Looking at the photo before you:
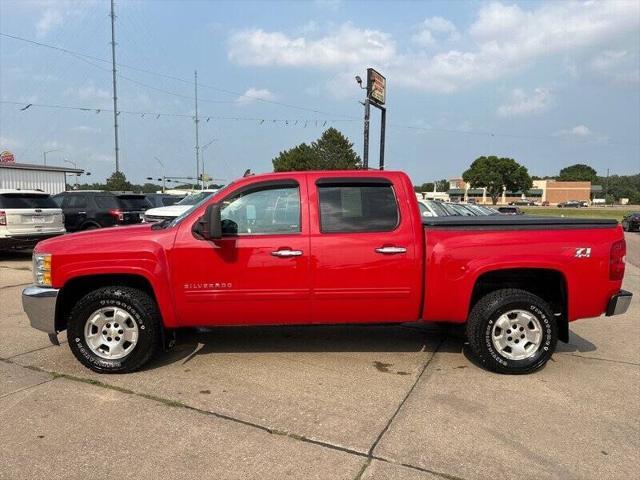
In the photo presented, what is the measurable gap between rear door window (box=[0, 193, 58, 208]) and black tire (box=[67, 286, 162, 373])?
28.1ft

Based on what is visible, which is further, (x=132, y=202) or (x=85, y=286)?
(x=132, y=202)

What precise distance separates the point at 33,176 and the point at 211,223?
26572 mm

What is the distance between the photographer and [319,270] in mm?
4449

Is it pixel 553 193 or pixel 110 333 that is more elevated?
pixel 553 193

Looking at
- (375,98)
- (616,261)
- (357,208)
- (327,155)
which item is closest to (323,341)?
(357,208)

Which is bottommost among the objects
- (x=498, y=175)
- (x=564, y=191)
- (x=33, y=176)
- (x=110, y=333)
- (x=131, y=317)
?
(x=110, y=333)

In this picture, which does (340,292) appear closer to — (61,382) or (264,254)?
(264,254)

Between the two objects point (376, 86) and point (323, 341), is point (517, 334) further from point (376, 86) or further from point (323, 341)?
point (376, 86)

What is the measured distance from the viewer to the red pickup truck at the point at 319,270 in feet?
14.6

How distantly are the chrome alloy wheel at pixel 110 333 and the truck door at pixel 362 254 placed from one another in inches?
66.5

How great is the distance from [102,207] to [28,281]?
18.6ft

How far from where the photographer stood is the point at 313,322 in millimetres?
4629

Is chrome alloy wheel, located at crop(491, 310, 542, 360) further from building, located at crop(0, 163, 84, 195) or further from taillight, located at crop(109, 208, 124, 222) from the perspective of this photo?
building, located at crop(0, 163, 84, 195)

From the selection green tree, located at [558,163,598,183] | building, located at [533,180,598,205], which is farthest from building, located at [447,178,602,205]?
green tree, located at [558,163,598,183]
